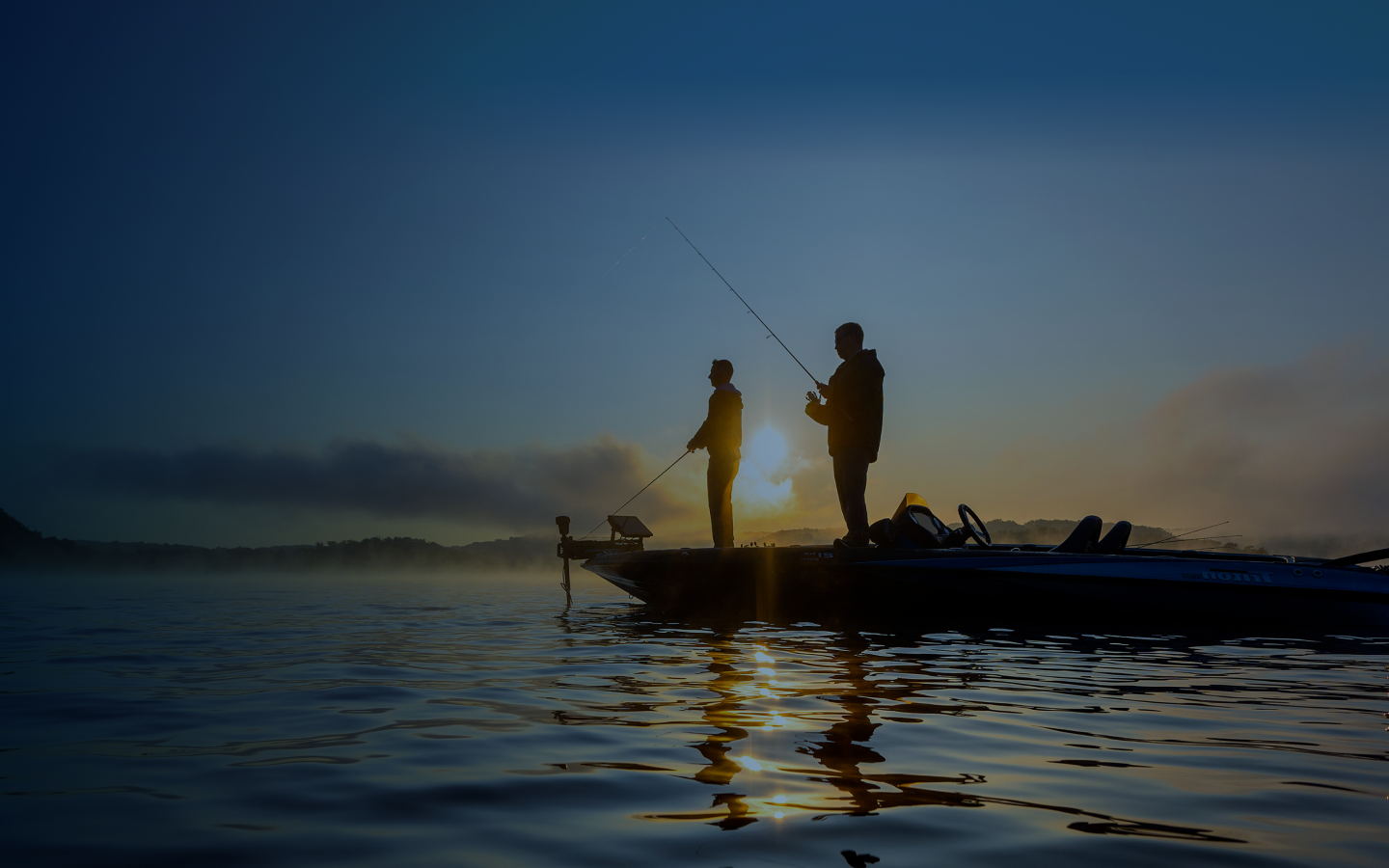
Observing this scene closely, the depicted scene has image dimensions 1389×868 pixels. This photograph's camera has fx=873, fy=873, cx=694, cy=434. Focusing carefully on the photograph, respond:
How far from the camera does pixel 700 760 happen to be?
3.36 meters

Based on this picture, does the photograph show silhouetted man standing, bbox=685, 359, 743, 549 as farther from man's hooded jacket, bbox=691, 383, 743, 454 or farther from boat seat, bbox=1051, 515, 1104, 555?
boat seat, bbox=1051, 515, 1104, 555

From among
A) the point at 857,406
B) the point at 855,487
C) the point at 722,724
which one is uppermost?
the point at 857,406

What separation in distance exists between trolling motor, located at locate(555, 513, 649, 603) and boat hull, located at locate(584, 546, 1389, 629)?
4.14 metres

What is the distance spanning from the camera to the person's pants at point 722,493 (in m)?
11.9

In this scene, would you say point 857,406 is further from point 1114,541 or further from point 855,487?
point 1114,541

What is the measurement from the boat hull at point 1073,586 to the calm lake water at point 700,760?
1.53m

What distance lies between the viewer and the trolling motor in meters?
14.1

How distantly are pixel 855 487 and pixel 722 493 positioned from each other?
2566 millimetres

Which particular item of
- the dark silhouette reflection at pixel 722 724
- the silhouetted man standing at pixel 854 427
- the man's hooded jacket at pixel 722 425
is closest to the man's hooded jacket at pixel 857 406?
the silhouetted man standing at pixel 854 427

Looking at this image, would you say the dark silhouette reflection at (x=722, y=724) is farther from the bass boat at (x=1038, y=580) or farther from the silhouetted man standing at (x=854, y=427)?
the silhouetted man standing at (x=854, y=427)

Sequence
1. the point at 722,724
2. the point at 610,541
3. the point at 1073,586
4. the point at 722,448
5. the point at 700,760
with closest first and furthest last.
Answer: the point at 700,760 < the point at 722,724 < the point at 1073,586 < the point at 722,448 < the point at 610,541

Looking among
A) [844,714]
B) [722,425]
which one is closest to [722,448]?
[722,425]

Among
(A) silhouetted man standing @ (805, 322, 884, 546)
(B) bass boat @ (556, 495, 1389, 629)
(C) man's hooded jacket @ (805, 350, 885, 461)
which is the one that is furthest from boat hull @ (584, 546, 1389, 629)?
(C) man's hooded jacket @ (805, 350, 885, 461)

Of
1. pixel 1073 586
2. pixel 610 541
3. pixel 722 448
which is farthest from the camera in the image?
pixel 610 541
